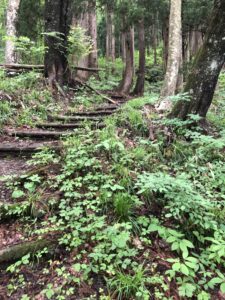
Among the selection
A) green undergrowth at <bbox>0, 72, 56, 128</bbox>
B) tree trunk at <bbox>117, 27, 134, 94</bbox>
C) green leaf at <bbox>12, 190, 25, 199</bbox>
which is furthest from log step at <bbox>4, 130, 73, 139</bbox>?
tree trunk at <bbox>117, 27, 134, 94</bbox>

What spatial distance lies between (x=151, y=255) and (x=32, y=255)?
126 centimetres

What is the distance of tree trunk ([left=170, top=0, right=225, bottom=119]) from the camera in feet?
18.0

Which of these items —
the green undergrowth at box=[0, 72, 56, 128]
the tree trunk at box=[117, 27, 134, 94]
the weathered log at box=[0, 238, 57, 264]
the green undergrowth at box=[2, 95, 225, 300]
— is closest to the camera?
the green undergrowth at box=[2, 95, 225, 300]

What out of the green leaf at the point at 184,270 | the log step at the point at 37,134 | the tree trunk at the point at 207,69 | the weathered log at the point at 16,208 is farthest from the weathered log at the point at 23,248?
the tree trunk at the point at 207,69

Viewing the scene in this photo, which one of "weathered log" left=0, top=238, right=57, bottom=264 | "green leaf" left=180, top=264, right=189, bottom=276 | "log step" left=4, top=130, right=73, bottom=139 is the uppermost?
"log step" left=4, top=130, right=73, bottom=139

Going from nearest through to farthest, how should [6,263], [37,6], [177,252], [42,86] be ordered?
1. [6,263]
2. [177,252]
3. [42,86]
4. [37,6]

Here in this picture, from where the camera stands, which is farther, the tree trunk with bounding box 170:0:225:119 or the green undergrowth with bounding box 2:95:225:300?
the tree trunk with bounding box 170:0:225:119

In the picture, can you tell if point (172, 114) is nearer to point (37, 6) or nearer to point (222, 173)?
point (222, 173)

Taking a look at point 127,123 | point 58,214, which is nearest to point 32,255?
point 58,214

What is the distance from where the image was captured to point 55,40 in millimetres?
9219

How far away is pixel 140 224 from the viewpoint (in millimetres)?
3520

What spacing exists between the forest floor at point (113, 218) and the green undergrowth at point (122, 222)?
11 mm

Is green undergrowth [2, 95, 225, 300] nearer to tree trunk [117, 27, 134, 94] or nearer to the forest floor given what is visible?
the forest floor

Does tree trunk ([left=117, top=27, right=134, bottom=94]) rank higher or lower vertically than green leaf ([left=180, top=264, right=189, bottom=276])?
higher
